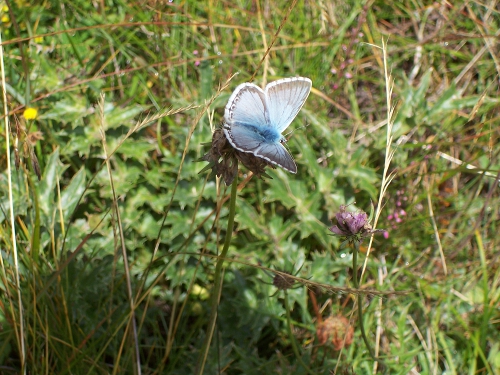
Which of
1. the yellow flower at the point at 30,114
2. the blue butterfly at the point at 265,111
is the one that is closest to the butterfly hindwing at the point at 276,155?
the blue butterfly at the point at 265,111

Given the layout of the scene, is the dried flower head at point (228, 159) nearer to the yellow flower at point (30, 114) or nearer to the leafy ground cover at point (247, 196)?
the leafy ground cover at point (247, 196)

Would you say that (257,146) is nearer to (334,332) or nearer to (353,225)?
(353,225)

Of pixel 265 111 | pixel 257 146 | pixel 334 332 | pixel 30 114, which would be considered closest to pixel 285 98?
pixel 265 111

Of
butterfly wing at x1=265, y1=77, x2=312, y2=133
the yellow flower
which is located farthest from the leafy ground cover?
butterfly wing at x1=265, y1=77, x2=312, y2=133

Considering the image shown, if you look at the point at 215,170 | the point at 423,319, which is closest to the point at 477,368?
the point at 423,319

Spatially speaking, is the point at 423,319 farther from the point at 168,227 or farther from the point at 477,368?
the point at 168,227

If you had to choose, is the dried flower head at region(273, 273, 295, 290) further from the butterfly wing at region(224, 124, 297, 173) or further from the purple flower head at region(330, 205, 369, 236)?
the butterfly wing at region(224, 124, 297, 173)
